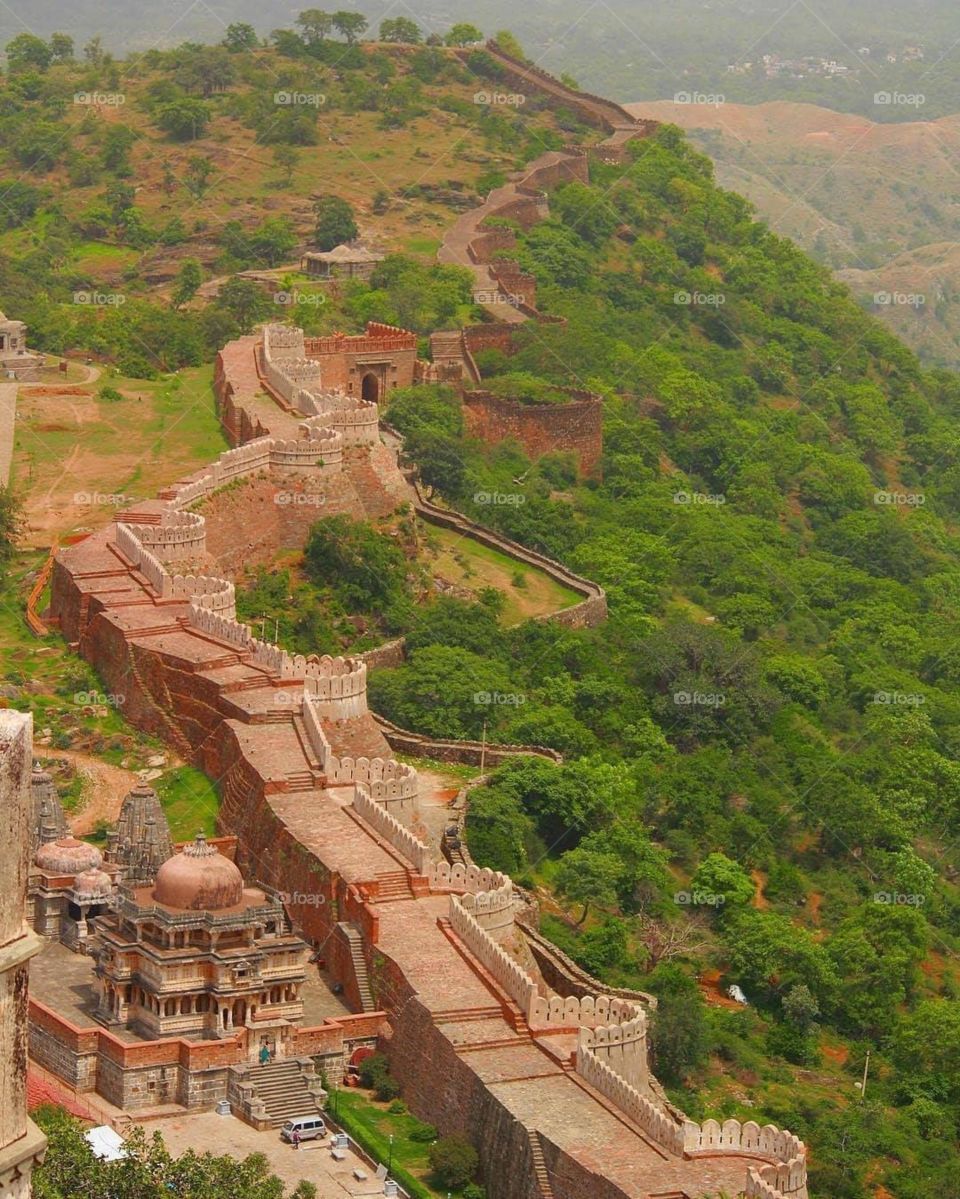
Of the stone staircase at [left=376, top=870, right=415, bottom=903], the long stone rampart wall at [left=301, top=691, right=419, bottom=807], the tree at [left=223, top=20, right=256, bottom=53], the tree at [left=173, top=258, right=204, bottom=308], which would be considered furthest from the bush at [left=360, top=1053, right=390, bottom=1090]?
the tree at [left=223, top=20, right=256, bottom=53]

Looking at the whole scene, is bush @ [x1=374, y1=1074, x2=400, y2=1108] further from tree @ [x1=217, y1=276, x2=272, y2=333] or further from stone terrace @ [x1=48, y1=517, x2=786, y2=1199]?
tree @ [x1=217, y1=276, x2=272, y2=333]

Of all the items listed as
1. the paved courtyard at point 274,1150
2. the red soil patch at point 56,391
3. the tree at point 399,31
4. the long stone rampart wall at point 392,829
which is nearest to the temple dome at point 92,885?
the paved courtyard at point 274,1150

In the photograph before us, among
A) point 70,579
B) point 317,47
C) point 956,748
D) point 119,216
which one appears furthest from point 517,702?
point 317,47

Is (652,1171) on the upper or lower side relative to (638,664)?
upper

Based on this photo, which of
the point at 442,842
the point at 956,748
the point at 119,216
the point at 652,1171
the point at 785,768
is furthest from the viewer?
the point at 119,216

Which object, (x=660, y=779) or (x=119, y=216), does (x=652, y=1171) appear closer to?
(x=660, y=779)

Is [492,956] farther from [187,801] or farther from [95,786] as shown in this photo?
[95,786]
